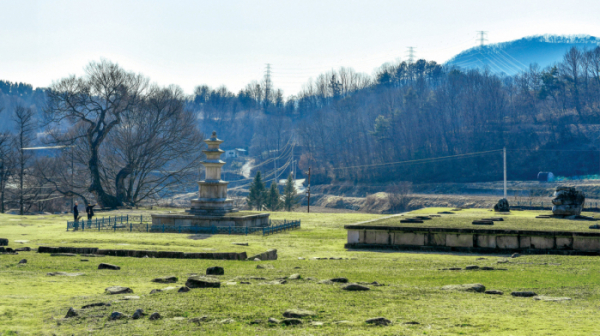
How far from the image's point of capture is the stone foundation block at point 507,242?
788 inches

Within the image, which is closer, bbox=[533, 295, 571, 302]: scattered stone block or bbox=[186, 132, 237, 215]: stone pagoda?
bbox=[533, 295, 571, 302]: scattered stone block

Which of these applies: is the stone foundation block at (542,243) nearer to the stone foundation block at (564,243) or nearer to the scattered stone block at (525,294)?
the stone foundation block at (564,243)

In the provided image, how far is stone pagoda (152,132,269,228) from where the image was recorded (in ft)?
95.9

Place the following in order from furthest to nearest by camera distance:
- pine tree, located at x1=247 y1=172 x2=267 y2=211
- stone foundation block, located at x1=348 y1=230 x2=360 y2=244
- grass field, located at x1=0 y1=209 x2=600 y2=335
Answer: pine tree, located at x1=247 y1=172 x2=267 y2=211, stone foundation block, located at x1=348 y1=230 x2=360 y2=244, grass field, located at x1=0 y1=209 x2=600 y2=335

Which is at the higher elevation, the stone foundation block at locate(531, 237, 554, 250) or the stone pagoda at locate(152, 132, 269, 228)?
the stone pagoda at locate(152, 132, 269, 228)

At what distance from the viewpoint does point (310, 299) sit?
9.36 metres

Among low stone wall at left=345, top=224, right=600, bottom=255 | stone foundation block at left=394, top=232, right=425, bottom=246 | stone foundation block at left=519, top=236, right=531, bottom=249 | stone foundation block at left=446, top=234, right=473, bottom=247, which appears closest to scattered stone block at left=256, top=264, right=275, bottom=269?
low stone wall at left=345, top=224, right=600, bottom=255

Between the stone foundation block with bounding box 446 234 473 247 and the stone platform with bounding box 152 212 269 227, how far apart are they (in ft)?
38.8

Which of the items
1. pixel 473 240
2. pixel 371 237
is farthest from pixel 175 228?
pixel 473 240

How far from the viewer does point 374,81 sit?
406ft

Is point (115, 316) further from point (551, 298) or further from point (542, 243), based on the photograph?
point (542, 243)

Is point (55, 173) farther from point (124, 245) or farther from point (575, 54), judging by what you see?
point (575, 54)

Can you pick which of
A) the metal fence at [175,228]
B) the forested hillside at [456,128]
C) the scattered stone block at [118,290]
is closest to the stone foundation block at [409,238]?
the metal fence at [175,228]

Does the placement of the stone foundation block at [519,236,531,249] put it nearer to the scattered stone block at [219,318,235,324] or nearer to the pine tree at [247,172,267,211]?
the scattered stone block at [219,318,235,324]
